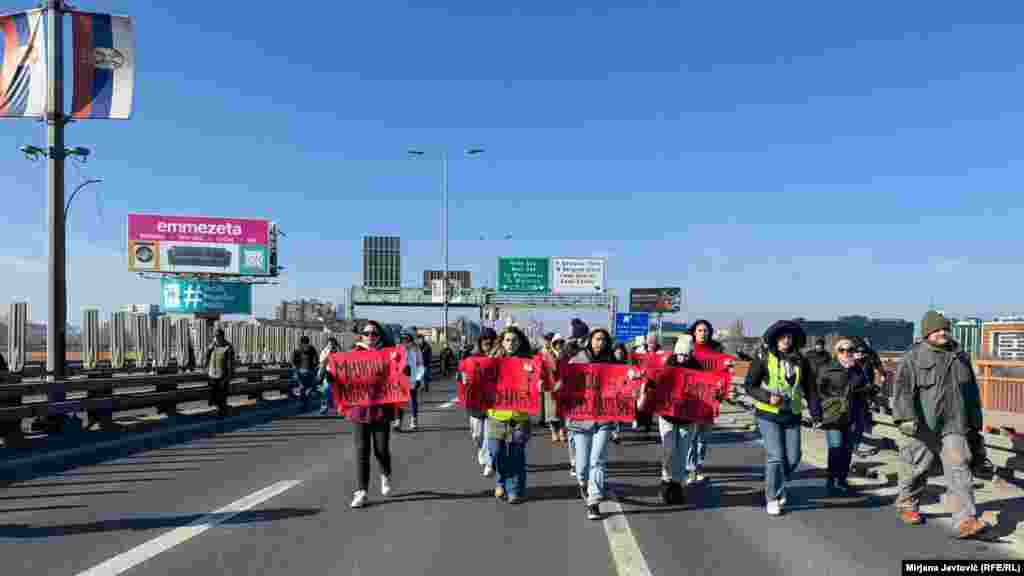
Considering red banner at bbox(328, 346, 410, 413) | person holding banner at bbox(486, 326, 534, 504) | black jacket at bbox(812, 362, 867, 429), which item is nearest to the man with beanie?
black jacket at bbox(812, 362, 867, 429)

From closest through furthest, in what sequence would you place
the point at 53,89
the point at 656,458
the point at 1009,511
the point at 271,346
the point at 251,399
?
the point at 1009,511 < the point at 656,458 < the point at 53,89 < the point at 251,399 < the point at 271,346

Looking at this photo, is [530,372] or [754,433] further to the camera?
[754,433]

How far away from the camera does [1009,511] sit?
6801 millimetres

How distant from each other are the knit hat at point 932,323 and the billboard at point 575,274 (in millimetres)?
47518

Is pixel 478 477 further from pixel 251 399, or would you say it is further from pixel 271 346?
pixel 271 346

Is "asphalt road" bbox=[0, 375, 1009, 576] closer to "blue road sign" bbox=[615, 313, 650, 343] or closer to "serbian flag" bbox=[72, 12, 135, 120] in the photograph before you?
"serbian flag" bbox=[72, 12, 135, 120]

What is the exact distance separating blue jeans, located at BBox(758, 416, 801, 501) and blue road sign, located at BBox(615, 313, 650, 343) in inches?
1225

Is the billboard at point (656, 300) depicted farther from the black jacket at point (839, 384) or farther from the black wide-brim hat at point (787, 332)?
the black wide-brim hat at point (787, 332)

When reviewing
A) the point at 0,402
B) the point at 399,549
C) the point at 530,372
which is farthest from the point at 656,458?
the point at 0,402

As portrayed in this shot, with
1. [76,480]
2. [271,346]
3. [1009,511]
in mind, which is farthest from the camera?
[271,346]

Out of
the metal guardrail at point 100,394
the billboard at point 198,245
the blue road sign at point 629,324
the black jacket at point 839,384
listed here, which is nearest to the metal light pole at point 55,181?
the metal guardrail at point 100,394

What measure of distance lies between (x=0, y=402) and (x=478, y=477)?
7734 millimetres

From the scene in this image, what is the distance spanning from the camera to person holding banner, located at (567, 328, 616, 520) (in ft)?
22.2

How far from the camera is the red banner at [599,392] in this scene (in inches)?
281
